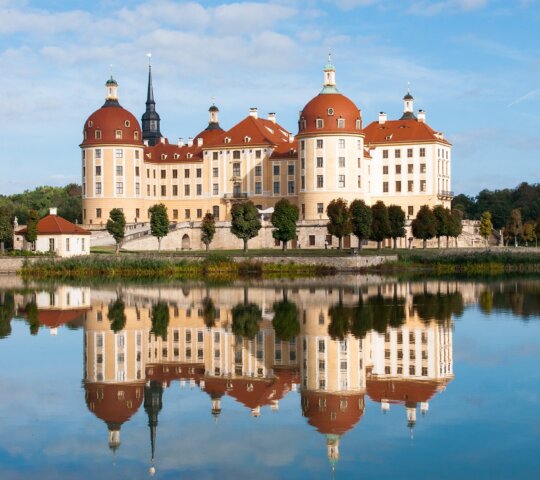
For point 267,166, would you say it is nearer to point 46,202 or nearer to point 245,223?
point 245,223

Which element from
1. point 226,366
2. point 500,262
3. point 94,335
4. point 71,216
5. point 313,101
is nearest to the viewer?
point 226,366

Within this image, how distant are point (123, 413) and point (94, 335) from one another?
32.5 ft

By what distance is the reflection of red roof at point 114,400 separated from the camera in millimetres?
15320

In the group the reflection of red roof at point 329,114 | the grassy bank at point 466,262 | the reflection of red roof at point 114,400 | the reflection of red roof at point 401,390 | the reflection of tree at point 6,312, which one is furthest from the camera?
the reflection of red roof at point 329,114

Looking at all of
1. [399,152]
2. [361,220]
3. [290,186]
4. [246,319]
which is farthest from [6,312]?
[399,152]

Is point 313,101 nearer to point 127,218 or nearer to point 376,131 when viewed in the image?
point 376,131

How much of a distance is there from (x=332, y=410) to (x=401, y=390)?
221cm

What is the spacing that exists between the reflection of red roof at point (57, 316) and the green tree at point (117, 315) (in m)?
0.90

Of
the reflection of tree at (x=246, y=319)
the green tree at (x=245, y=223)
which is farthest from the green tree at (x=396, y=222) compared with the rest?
the reflection of tree at (x=246, y=319)

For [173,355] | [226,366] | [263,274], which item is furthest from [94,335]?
[263,274]

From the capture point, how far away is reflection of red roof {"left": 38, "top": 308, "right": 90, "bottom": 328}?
28.1 m

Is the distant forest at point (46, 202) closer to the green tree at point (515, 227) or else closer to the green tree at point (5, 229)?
the green tree at point (5, 229)

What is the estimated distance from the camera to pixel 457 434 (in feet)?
46.0

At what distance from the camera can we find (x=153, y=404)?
16.2 m
